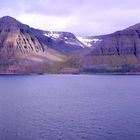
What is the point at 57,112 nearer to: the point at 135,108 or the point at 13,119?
the point at 13,119

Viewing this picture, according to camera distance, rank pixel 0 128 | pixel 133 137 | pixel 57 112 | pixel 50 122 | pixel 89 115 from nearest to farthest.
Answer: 1. pixel 133 137
2. pixel 0 128
3. pixel 50 122
4. pixel 89 115
5. pixel 57 112

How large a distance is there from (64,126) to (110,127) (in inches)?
299

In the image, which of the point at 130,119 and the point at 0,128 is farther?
the point at 130,119

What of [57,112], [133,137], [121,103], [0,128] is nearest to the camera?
[133,137]

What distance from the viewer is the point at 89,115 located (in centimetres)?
7675

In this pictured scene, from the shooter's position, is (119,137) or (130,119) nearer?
(119,137)

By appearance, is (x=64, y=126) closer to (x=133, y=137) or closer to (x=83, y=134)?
(x=83, y=134)

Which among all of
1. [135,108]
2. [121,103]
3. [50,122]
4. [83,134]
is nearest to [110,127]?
[83,134]

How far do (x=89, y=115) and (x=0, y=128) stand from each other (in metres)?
20.0

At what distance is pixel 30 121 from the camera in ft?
230

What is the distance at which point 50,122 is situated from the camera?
6900 centimetres

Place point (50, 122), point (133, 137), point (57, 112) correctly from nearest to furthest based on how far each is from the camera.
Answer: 1. point (133, 137)
2. point (50, 122)
3. point (57, 112)

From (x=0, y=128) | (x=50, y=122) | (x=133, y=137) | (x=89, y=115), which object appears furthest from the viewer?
(x=89, y=115)

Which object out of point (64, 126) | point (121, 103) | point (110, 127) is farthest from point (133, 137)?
point (121, 103)
